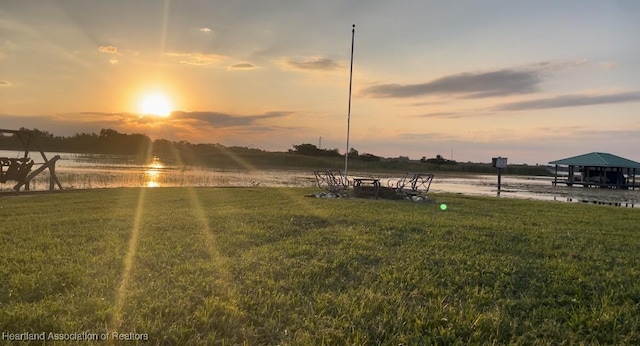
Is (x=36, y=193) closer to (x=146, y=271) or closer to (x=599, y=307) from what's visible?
(x=146, y=271)

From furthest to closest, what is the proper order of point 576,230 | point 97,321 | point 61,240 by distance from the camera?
point 576,230
point 61,240
point 97,321

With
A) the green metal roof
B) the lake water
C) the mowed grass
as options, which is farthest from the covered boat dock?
the mowed grass

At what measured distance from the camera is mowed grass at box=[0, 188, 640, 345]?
3744 mm

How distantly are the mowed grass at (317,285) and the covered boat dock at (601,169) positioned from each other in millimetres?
38042

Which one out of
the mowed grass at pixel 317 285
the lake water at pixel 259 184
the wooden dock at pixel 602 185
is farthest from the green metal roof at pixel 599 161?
the mowed grass at pixel 317 285

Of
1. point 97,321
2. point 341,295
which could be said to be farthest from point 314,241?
point 97,321

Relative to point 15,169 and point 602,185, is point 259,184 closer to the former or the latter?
point 15,169

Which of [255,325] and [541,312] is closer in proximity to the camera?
[255,325]

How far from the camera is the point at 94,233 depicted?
24.2 feet

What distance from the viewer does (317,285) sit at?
4812 mm

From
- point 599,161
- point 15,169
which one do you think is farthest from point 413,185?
point 599,161

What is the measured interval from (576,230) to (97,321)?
29.8 feet

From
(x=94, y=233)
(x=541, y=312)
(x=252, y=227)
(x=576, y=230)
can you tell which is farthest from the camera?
(x=576, y=230)

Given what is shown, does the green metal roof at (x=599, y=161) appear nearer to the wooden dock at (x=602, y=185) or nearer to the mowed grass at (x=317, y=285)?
the wooden dock at (x=602, y=185)
